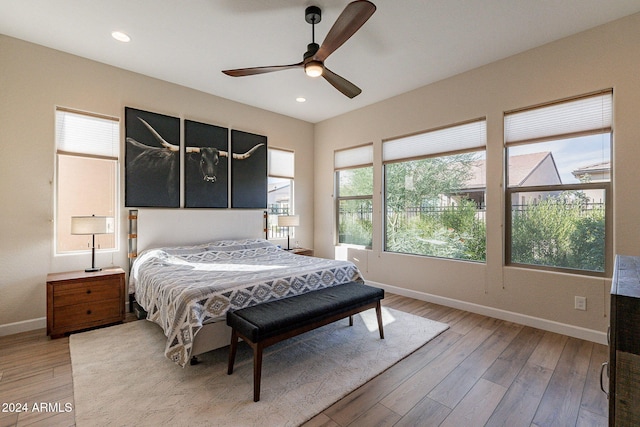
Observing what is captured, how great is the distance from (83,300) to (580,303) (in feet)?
16.7

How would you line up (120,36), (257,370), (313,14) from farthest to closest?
(120,36), (313,14), (257,370)

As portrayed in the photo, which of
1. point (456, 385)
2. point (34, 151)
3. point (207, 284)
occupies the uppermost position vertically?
point (34, 151)

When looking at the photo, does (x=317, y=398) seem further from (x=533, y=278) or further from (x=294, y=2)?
(x=294, y=2)

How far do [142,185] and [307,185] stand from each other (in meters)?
2.86

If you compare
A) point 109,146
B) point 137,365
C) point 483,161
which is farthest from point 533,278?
point 109,146

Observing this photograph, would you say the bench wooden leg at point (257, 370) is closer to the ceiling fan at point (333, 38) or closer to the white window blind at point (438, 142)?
the ceiling fan at point (333, 38)

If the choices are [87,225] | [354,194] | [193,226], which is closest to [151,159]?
[193,226]

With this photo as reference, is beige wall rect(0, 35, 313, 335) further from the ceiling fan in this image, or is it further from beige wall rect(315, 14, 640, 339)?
beige wall rect(315, 14, 640, 339)

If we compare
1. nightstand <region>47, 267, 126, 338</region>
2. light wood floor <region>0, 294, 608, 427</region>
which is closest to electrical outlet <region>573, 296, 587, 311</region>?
light wood floor <region>0, 294, 608, 427</region>

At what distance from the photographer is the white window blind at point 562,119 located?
2.81 metres

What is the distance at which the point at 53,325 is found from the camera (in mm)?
2836

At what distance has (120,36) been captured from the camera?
2941 millimetres

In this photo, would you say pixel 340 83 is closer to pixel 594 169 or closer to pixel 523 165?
pixel 523 165

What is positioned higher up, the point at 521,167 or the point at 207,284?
the point at 521,167
